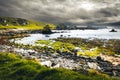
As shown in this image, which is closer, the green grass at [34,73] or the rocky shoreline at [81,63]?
the green grass at [34,73]

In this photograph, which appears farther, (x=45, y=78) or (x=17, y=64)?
(x=17, y=64)

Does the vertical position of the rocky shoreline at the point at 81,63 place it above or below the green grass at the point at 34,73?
below

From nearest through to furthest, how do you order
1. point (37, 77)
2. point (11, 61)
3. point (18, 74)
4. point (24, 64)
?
point (37, 77)
point (18, 74)
point (24, 64)
point (11, 61)

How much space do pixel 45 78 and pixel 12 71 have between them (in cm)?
607

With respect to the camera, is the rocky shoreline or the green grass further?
the rocky shoreline

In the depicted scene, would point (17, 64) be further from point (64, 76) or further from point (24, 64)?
point (64, 76)

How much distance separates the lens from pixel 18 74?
28.4 m

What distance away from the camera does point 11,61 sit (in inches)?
1346

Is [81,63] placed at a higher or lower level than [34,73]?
lower

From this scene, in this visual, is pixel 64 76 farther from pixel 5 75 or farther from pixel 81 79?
pixel 5 75

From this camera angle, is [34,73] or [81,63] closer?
[34,73]

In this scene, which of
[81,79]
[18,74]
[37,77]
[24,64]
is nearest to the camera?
[81,79]

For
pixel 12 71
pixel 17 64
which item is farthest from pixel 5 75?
pixel 17 64

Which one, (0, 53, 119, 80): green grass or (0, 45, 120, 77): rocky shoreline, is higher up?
(0, 53, 119, 80): green grass
